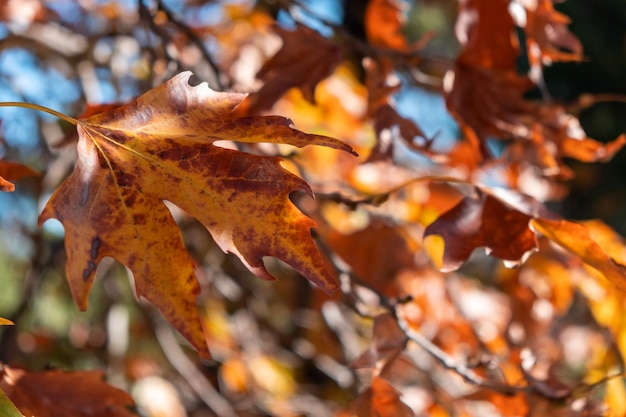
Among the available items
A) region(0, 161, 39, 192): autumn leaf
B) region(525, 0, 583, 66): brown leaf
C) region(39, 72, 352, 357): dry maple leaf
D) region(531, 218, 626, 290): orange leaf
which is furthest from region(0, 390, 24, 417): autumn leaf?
region(525, 0, 583, 66): brown leaf

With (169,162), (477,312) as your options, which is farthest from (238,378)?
(169,162)

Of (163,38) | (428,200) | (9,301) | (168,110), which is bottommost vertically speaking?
(9,301)

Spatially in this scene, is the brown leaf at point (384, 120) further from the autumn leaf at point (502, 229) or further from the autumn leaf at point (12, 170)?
the autumn leaf at point (12, 170)

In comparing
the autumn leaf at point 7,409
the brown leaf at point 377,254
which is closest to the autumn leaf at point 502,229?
the autumn leaf at point 7,409

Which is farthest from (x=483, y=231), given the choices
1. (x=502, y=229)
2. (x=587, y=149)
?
(x=587, y=149)

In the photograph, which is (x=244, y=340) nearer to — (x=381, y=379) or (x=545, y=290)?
(x=545, y=290)

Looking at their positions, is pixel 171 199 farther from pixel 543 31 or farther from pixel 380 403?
pixel 543 31
